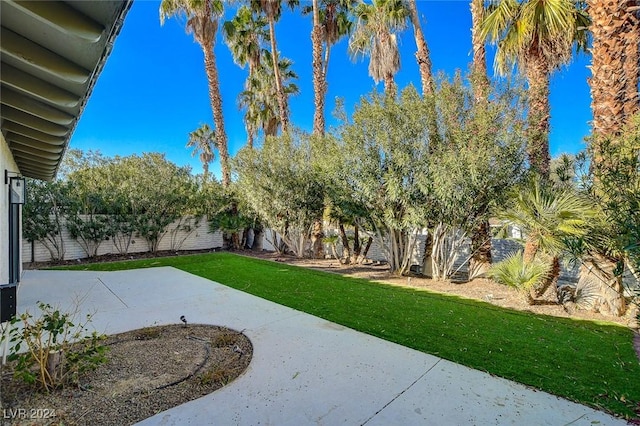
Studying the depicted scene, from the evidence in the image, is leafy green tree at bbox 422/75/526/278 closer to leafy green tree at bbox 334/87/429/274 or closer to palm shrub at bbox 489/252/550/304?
leafy green tree at bbox 334/87/429/274

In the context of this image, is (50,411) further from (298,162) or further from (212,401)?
(298,162)

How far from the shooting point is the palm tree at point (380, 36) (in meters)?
12.1

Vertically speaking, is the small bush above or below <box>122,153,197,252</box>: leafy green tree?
below

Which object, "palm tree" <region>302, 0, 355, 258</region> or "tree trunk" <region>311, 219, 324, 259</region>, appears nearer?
"tree trunk" <region>311, 219, 324, 259</region>

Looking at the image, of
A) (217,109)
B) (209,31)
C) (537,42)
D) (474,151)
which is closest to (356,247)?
(474,151)

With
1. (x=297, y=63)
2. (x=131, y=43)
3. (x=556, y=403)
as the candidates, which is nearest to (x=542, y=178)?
(x=556, y=403)

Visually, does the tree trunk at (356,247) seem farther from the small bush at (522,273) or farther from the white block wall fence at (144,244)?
the white block wall fence at (144,244)

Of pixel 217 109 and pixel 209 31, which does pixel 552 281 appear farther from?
pixel 209 31

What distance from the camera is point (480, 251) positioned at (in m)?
9.00

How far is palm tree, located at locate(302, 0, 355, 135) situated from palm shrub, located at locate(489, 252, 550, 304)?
917 cm

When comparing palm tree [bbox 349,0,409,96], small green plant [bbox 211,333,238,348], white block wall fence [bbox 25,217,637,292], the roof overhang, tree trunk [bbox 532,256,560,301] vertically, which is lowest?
small green plant [bbox 211,333,238,348]

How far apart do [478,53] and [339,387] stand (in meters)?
9.48

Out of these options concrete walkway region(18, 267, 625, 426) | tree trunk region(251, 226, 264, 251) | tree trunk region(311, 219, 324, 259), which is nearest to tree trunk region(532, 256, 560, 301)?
concrete walkway region(18, 267, 625, 426)

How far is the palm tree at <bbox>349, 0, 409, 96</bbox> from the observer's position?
12141mm
